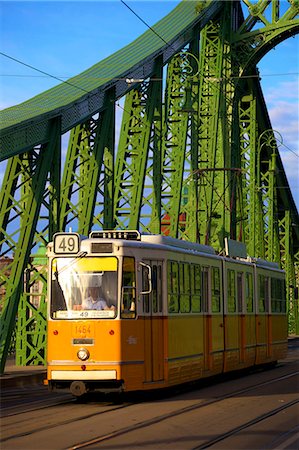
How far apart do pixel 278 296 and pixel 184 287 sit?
32.7 ft

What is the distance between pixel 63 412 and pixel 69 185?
34.7 feet

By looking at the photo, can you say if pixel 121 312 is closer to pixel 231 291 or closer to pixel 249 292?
pixel 231 291

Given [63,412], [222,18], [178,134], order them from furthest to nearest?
[222,18] < [178,134] < [63,412]

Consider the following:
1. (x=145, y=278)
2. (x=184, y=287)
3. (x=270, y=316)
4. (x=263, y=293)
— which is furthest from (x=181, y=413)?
(x=270, y=316)

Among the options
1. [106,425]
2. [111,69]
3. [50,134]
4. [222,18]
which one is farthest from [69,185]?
[222,18]

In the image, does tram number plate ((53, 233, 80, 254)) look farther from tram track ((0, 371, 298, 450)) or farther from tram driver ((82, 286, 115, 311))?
tram track ((0, 371, 298, 450))

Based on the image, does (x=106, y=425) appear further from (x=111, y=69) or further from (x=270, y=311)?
(x=111, y=69)

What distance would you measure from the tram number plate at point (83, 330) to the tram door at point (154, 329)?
0.97 metres

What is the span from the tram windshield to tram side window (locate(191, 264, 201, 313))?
3010mm

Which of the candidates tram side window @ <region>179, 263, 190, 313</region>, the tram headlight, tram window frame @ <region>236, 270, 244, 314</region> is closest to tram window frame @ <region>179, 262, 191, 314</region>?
tram side window @ <region>179, 263, 190, 313</region>

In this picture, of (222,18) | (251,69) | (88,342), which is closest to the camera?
(88,342)

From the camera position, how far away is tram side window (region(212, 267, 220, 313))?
21.0 m

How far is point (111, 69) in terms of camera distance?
28031mm

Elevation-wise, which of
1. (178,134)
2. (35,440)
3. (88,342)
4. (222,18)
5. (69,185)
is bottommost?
(35,440)
